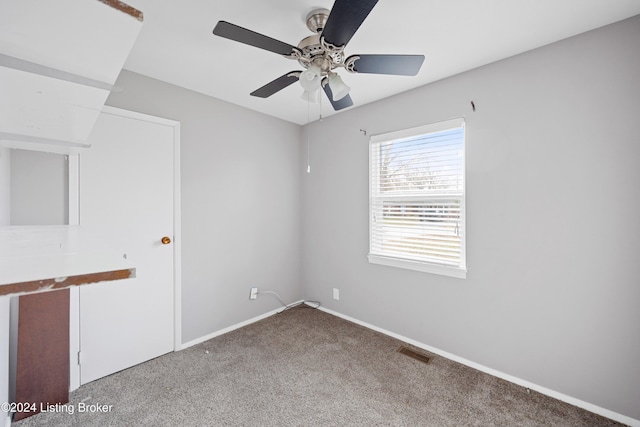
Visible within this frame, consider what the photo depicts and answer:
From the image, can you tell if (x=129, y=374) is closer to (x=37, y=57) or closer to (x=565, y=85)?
(x=37, y=57)

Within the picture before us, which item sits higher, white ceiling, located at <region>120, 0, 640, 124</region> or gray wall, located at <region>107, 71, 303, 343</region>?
white ceiling, located at <region>120, 0, 640, 124</region>

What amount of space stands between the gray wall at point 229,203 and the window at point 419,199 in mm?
1173

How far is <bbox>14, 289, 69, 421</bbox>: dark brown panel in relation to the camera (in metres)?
1.67

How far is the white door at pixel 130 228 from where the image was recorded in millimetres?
2025

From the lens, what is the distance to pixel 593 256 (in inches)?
68.2

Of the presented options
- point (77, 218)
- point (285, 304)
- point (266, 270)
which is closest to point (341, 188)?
point (266, 270)

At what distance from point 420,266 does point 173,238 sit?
7.48 feet

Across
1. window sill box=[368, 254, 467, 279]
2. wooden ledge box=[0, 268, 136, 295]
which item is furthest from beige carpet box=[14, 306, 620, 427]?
wooden ledge box=[0, 268, 136, 295]

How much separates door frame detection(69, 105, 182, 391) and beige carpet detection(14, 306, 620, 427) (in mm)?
191

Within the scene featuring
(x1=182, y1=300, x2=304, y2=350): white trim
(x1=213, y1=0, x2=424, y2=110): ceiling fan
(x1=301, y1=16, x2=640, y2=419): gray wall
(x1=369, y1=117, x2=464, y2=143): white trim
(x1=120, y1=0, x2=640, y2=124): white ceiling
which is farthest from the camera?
(x1=182, y1=300, x2=304, y2=350): white trim

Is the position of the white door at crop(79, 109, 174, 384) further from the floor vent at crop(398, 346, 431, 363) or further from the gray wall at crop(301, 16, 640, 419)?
the gray wall at crop(301, 16, 640, 419)

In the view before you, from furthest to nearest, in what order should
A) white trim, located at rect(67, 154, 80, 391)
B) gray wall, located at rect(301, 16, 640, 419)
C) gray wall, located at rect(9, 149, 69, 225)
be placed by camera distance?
white trim, located at rect(67, 154, 80, 391)
gray wall, located at rect(9, 149, 69, 225)
gray wall, located at rect(301, 16, 640, 419)

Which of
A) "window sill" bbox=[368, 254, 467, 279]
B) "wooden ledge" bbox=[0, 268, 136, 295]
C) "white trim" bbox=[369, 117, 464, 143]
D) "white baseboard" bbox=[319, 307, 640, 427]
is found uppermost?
"white trim" bbox=[369, 117, 464, 143]

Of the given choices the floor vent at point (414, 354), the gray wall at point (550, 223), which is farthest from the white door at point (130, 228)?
the gray wall at point (550, 223)
